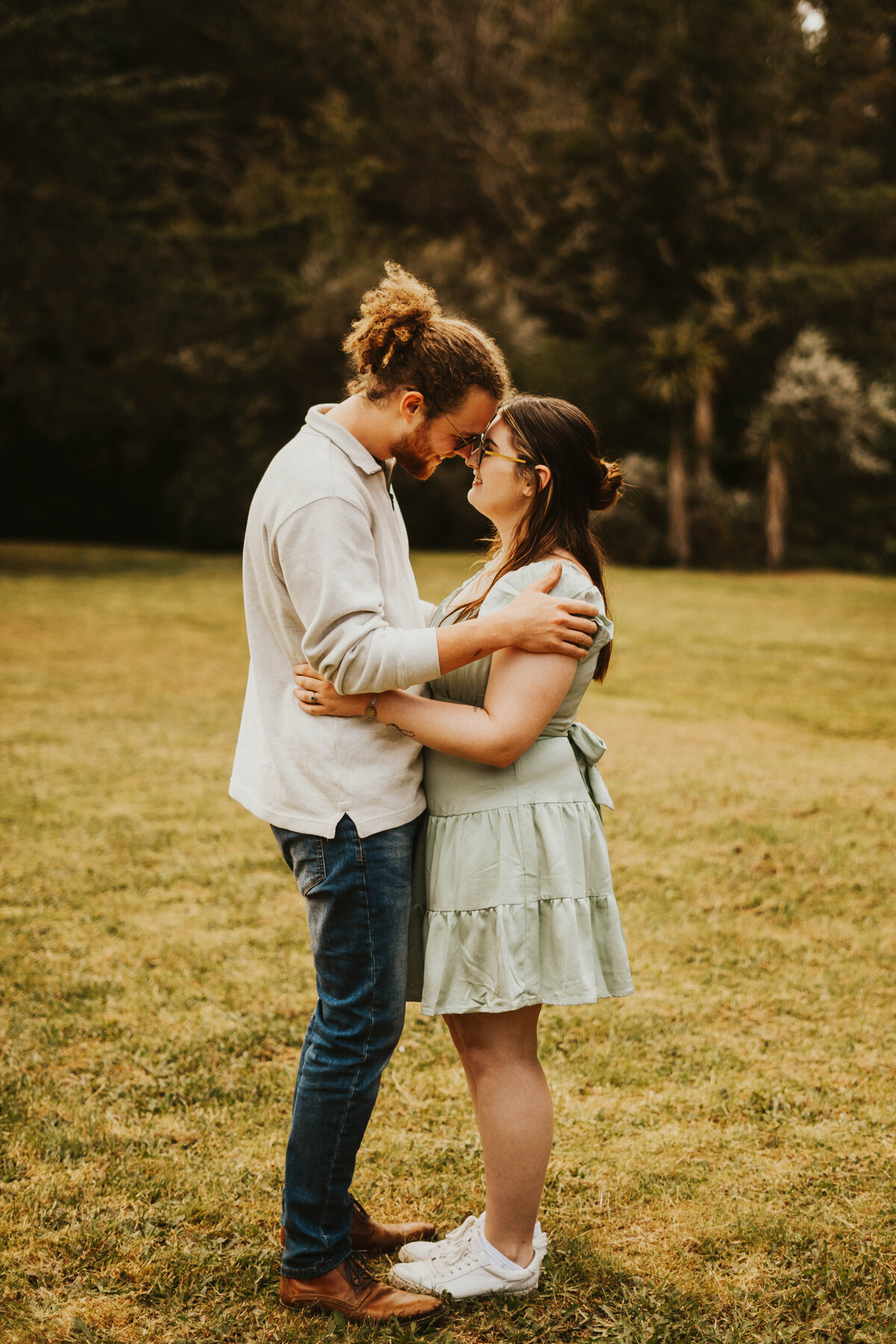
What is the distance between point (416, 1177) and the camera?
9.40 feet

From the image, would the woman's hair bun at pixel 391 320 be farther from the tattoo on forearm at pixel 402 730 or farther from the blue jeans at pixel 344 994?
the blue jeans at pixel 344 994

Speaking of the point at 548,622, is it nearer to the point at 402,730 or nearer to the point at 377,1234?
the point at 402,730

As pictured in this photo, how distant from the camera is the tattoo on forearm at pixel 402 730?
82.7 inches

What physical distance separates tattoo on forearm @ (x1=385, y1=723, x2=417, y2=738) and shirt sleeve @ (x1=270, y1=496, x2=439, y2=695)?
0.11m

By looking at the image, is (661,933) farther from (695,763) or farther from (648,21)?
(648,21)

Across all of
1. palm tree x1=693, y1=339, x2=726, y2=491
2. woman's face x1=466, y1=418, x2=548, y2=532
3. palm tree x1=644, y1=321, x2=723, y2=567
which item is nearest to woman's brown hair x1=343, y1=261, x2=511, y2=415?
woman's face x1=466, y1=418, x2=548, y2=532

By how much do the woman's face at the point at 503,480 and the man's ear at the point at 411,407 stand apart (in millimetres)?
166

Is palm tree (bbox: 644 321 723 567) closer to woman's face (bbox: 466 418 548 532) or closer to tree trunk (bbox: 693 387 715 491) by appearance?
tree trunk (bbox: 693 387 715 491)

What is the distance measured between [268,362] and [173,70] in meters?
9.66

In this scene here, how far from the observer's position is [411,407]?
6.96 feet

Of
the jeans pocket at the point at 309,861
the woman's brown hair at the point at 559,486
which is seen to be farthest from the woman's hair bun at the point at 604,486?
the jeans pocket at the point at 309,861

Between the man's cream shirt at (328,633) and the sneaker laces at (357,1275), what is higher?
the man's cream shirt at (328,633)

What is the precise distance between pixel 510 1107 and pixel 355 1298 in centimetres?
53

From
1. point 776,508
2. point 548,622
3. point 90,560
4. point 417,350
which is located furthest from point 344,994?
point 776,508
